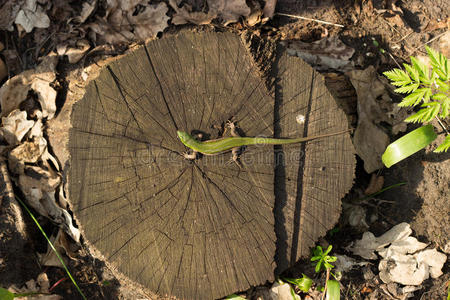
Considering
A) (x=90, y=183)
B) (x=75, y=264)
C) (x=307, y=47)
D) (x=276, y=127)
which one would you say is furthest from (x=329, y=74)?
(x=75, y=264)

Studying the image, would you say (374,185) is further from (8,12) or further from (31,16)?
(8,12)

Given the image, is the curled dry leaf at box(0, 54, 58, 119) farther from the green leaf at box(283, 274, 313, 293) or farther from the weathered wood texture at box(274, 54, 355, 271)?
the green leaf at box(283, 274, 313, 293)

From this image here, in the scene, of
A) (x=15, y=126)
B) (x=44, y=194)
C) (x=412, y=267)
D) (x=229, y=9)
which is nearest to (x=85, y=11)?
(x=15, y=126)

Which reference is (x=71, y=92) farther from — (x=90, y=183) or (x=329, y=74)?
(x=329, y=74)

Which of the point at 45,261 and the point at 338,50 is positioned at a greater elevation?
the point at 338,50

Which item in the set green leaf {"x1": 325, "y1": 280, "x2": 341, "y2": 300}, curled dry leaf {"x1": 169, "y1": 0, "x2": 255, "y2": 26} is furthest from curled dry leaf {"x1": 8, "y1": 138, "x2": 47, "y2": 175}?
green leaf {"x1": 325, "y1": 280, "x2": 341, "y2": 300}
